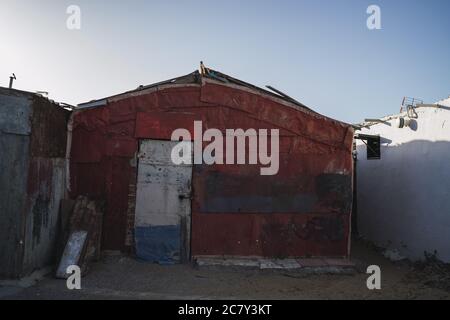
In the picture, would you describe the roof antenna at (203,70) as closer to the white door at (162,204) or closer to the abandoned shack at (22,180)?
the white door at (162,204)

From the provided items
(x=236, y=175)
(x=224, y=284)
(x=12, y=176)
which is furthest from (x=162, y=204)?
(x=12, y=176)

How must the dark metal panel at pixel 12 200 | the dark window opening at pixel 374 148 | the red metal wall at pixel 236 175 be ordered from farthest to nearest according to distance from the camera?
the dark window opening at pixel 374 148 → the red metal wall at pixel 236 175 → the dark metal panel at pixel 12 200

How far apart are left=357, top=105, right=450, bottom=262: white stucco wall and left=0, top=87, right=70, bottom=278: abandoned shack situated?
8.82 m

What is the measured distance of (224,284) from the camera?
7387 millimetres

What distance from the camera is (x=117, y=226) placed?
8.62 metres

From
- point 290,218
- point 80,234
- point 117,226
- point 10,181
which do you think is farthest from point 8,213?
point 290,218

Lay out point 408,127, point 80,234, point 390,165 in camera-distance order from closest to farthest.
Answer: point 80,234, point 408,127, point 390,165

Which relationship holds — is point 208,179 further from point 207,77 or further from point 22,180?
point 22,180

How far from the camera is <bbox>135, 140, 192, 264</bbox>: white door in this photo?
862 centimetres

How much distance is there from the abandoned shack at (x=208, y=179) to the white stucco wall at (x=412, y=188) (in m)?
2.16

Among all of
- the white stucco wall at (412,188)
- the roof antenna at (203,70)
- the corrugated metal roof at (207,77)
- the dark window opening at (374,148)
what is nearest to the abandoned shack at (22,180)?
the corrugated metal roof at (207,77)

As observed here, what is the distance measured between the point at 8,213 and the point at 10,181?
558 millimetres

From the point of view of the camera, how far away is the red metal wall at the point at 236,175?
8.73 m

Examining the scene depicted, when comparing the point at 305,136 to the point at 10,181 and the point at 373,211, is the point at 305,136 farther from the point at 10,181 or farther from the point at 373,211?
the point at 10,181
